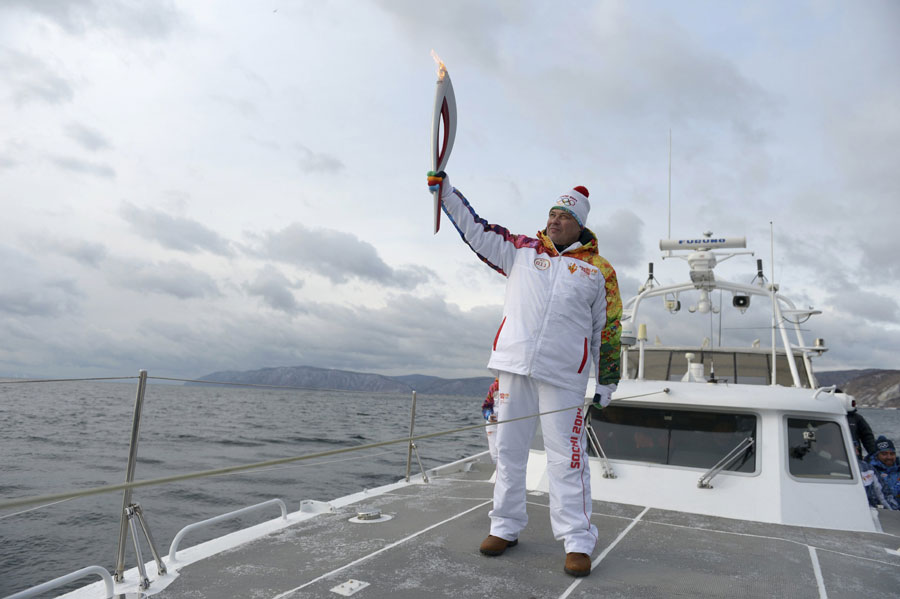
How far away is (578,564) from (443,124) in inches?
93.0

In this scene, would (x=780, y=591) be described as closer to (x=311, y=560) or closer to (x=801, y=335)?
(x=311, y=560)

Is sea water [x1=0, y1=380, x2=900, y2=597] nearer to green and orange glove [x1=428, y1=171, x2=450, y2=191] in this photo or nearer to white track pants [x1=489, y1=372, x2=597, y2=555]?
white track pants [x1=489, y1=372, x2=597, y2=555]

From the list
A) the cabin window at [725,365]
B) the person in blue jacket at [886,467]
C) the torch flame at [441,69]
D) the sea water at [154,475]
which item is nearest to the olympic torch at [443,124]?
the torch flame at [441,69]

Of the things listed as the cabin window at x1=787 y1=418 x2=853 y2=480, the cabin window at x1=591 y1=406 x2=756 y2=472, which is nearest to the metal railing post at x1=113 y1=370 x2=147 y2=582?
the cabin window at x1=591 y1=406 x2=756 y2=472

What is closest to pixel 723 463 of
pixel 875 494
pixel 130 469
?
pixel 875 494

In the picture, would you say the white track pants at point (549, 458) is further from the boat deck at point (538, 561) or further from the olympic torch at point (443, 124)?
the olympic torch at point (443, 124)

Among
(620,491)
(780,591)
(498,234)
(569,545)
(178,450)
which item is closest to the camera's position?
(780,591)

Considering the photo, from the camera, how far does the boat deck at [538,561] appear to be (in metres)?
2.75

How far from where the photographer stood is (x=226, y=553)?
3189mm

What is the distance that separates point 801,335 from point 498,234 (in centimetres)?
450

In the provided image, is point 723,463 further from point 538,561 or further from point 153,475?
point 153,475

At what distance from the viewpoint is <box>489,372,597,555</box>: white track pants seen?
10.4ft

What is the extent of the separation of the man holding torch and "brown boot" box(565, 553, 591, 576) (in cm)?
6

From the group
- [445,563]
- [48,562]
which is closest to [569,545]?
[445,563]
